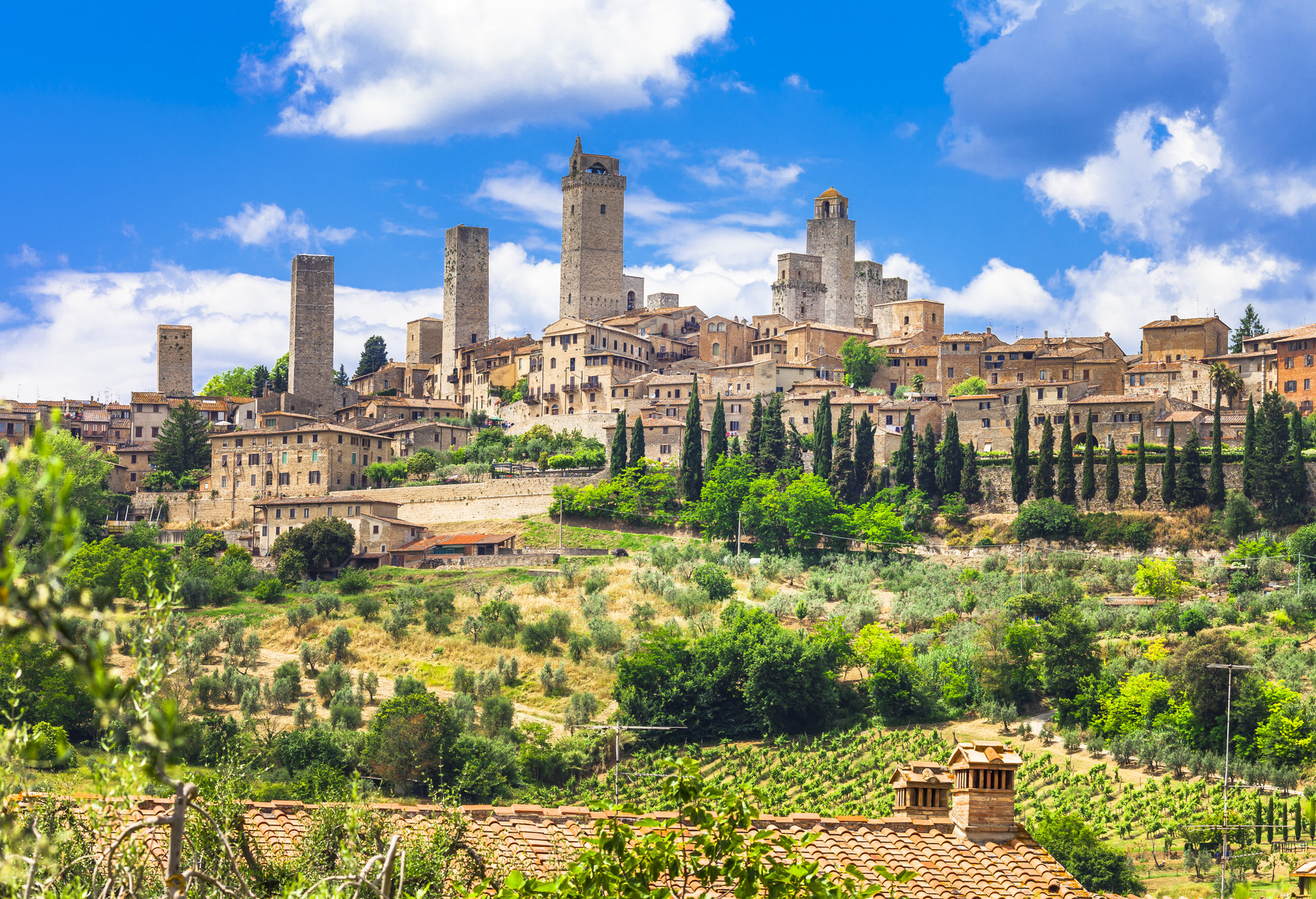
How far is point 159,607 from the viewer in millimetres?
6762

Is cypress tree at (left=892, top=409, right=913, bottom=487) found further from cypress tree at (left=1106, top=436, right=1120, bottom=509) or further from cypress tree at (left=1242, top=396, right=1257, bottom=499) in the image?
cypress tree at (left=1242, top=396, right=1257, bottom=499)

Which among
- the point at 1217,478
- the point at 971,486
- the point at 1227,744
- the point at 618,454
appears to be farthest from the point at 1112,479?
the point at 1227,744

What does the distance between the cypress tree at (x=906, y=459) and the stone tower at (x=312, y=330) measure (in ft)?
171

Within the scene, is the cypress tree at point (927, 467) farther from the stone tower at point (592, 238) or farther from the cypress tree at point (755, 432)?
the stone tower at point (592, 238)

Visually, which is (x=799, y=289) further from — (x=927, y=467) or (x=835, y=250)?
(x=927, y=467)

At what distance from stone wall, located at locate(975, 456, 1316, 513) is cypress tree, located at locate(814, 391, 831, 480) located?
7.88 metres

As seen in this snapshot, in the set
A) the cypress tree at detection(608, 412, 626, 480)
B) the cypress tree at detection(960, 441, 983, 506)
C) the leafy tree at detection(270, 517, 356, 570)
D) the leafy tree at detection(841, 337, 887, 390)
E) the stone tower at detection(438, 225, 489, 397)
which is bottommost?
the leafy tree at detection(270, 517, 356, 570)

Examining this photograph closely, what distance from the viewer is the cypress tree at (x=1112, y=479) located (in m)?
64.4

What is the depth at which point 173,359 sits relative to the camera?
110 meters

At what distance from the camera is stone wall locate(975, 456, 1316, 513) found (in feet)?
207

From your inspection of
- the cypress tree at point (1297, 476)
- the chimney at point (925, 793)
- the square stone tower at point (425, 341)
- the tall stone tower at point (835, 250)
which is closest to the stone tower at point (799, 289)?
the tall stone tower at point (835, 250)

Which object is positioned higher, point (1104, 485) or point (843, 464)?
point (843, 464)

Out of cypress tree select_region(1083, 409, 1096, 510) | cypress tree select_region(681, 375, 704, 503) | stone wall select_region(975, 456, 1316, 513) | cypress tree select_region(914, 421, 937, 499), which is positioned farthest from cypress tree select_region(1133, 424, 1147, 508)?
cypress tree select_region(681, 375, 704, 503)

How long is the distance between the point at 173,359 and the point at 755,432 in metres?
54.9
